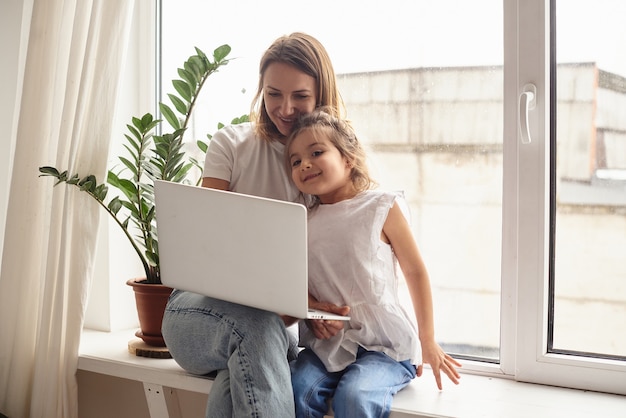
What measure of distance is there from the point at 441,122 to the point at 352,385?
25.7 inches

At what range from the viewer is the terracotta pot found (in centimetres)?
172

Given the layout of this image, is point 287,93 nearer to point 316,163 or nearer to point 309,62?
point 309,62

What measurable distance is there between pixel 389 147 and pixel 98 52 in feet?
2.36

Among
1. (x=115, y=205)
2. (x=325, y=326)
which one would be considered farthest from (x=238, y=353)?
(x=115, y=205)

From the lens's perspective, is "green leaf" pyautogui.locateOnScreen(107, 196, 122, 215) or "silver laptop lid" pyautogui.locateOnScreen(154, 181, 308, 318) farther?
"green leaf" pyautogui.locateOnScreen(107, 196, 122, 215)

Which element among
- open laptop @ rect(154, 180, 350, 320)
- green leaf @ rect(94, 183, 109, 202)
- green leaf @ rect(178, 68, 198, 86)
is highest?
green leaf @ rect(178, 68, 198, 86)

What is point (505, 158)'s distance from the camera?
1561mm

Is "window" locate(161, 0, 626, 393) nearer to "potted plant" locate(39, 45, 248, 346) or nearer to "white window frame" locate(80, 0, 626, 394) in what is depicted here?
"white window frame" locate(80, 0, 626, 394)

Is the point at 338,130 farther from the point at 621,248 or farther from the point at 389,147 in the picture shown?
the point at 621,248

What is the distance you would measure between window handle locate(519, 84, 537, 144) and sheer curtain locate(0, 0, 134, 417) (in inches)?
36.2

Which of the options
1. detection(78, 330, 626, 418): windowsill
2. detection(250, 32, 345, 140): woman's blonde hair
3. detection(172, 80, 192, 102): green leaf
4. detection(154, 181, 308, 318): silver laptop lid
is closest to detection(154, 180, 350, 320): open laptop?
detection(154, 181, 308, 318): silver laptop lid

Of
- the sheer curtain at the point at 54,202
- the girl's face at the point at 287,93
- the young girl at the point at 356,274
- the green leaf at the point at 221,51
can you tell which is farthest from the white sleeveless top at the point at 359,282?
the sheer curtain at the point at 54,202

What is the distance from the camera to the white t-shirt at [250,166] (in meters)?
1.58

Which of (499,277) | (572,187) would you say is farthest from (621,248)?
(499,277)
